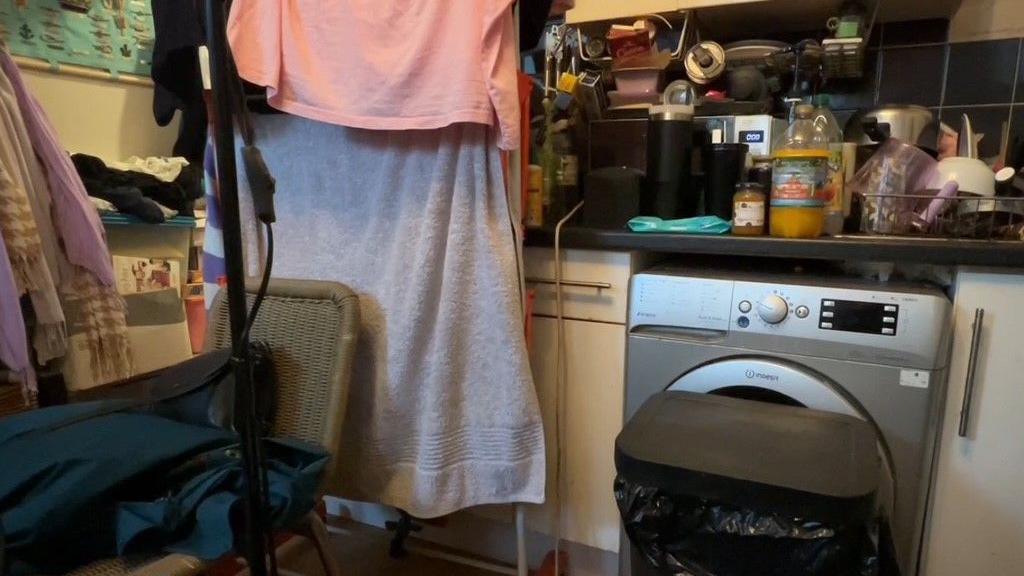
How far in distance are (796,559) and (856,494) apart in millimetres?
132

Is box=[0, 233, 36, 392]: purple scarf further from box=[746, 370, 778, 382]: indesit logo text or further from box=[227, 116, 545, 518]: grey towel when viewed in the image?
box=[746, 370, 778, 382]: indesit logo text

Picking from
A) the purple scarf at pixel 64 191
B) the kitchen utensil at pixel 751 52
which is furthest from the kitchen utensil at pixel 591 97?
the purple scarf at pixel 64 191

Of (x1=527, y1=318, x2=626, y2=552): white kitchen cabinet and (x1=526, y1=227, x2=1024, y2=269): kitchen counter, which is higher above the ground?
(x1=526, y1=227, x2=1024, y2=269): kitchen counter

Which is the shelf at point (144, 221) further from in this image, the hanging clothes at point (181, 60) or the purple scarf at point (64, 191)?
the hanging clothes at point (181, 60)

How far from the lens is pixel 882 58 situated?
5.22 ft

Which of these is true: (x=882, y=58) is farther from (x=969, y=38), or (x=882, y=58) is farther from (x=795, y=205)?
(x=795, y=205)

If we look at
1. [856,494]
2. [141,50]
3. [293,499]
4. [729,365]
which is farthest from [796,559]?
[141,50]

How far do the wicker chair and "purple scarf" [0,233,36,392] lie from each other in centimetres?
72

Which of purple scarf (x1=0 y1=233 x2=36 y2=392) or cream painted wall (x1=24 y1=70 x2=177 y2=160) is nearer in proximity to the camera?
purple scarf (x1=0 y1=233 x2=36 y2=392)

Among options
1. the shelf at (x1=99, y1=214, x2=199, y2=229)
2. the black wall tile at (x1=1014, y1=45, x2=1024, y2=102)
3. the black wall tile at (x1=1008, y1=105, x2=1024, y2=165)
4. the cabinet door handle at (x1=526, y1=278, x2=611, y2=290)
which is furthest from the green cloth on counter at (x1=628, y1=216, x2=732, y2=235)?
the shelf at (x1=99, y1=214, x2=199, y2=229)

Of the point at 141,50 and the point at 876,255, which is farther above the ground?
the point at 141,50

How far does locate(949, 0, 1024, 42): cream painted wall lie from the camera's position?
4.91 ft

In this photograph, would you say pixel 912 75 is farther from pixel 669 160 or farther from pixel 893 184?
pixel 669 160

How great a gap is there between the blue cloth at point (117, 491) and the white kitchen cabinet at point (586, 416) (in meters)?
0.56
